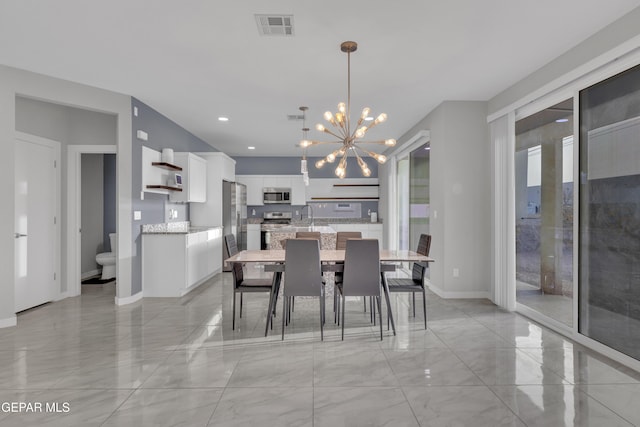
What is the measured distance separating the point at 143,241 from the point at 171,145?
5.65 ft

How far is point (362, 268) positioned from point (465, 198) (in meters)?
2.21

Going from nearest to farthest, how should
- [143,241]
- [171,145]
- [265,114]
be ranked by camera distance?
[143,241], [265,114], [171,145]

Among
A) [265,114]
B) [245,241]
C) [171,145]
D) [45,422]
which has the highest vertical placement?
[265,114]

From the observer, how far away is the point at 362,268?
10.9ft

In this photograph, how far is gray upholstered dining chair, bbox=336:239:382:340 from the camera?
329cm

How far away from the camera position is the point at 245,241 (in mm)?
8133

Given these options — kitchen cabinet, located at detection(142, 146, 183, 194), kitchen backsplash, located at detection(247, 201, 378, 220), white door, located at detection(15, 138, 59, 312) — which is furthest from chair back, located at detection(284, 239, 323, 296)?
kitchen backsplash, located at detection(247, 201, 378, 220)

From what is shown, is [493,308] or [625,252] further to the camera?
[493,308]

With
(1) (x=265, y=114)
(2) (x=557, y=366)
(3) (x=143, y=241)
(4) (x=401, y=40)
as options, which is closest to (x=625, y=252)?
(2) (x=557, y=366)

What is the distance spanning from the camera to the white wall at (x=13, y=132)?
3.65m

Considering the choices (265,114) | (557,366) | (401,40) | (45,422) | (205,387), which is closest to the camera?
(45,422)

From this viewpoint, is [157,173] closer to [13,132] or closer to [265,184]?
[13,132]

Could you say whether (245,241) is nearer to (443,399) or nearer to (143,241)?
(143,241)

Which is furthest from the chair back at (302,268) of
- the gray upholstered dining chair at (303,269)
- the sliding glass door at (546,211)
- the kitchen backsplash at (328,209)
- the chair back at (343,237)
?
the kitchen backsplash at (328,209)
